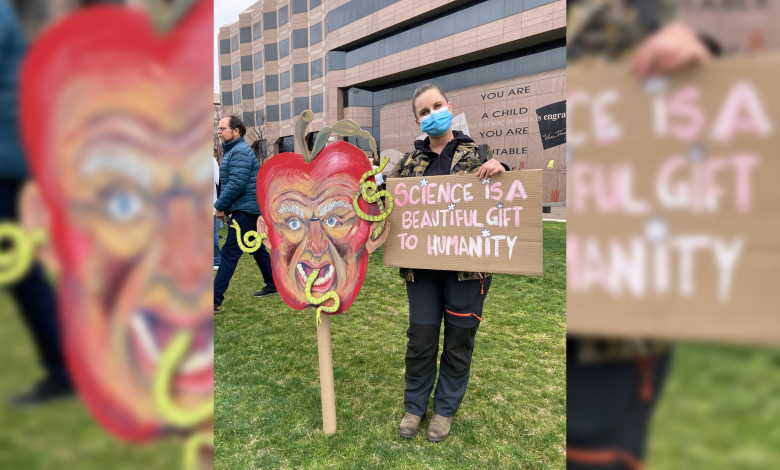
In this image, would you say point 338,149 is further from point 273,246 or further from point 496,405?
point 496,405

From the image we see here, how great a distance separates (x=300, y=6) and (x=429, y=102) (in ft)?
115

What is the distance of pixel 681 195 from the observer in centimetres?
52

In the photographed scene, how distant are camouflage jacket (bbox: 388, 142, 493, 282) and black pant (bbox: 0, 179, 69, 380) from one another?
174 centimetres

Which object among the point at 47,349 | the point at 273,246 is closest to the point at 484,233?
the point at 273,246

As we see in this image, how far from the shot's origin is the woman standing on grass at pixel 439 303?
2.18 meters

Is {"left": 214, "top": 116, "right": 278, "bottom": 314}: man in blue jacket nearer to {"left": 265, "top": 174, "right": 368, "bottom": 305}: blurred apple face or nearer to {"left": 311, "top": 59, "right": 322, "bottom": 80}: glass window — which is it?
{"left": 265, "top": 174, "right": 368, "bottom": 305}: blurred apple face

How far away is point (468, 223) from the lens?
198 cm

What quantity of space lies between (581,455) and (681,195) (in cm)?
38

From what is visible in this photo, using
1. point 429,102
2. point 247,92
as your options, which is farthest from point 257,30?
point 429,102

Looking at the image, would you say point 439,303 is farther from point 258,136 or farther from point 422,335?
point 258,136

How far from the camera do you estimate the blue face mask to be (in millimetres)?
2182

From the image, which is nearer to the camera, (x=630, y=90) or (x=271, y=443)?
(x=630, y=90)

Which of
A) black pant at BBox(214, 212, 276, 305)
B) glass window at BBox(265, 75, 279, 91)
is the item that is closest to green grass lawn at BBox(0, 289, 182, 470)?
black pant at BBox(214, 212, 276, 305)

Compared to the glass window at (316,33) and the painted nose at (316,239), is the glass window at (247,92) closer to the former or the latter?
the glass window at (316,33)
